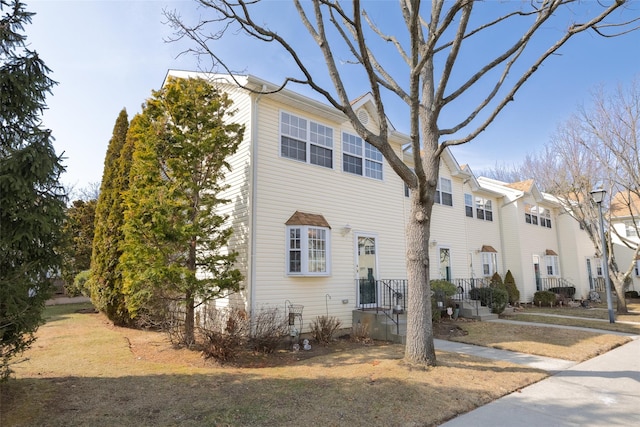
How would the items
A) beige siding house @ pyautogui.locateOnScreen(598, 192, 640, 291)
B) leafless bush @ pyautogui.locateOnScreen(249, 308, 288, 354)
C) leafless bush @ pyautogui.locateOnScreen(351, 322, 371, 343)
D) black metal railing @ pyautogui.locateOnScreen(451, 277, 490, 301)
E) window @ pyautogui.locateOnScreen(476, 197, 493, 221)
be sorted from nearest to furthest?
leafless bush @ pyautogui.locateOnScreen(249, 308, 288, 354)
leafless bush @ pyautogui.locateOnScreen(351, 322, 371, 343)
black metal railing @ pyautogui.locateOnScreen(451, 277, 490, 301)
window @ pyautogui.locateOnScreen(476, 197, 493, 221)
beige siding house @ pyautogui.locateOnScreen(598, 192, 640, 291)

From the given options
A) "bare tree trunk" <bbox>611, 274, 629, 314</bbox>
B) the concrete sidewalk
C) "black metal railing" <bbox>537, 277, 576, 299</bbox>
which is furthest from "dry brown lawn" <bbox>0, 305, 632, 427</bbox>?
"black metal railing" <bbox>537, 277, 576, 299</bbox>

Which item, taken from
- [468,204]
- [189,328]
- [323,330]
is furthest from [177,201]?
[468,204]

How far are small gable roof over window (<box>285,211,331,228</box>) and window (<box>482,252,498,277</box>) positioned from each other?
12.7m

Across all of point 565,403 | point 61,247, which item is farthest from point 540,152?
point 61,247

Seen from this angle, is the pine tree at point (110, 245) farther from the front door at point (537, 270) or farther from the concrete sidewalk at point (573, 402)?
the front door at point (537, 270)

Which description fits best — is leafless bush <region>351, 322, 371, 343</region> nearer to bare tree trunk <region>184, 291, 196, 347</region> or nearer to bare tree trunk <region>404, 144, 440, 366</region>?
bare tree trunk <region>404, 144, 440, 366</region>

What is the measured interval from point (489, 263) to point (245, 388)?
18.0 metres

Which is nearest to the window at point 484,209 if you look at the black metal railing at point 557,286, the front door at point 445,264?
the front door at point 445,264

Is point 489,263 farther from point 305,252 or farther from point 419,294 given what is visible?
point 419,294

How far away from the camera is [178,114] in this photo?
9148mm

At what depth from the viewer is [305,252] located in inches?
416

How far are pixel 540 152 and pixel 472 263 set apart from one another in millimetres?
7614

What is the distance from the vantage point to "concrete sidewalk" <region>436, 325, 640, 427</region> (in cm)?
493

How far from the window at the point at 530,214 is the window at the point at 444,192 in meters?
8.07
